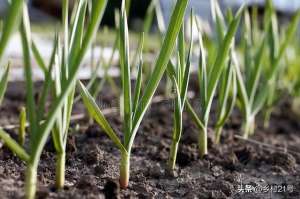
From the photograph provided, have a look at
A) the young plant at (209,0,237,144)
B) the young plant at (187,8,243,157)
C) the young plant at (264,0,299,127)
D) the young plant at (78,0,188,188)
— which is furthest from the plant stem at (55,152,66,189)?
the young plant at (264,0,299,127)

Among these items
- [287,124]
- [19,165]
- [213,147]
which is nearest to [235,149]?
[213,147]

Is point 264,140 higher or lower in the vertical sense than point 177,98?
lower

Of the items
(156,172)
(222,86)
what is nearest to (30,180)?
(156,172)

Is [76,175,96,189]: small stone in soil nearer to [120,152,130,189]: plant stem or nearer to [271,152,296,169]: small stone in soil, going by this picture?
[120,152,130,189]: plant stem

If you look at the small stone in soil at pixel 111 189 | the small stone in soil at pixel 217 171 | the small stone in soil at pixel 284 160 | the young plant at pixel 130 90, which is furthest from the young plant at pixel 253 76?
the small stone in soil at pixel 111 189

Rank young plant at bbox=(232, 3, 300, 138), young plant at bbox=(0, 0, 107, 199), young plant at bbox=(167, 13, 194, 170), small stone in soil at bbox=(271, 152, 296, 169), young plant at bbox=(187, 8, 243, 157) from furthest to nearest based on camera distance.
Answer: young plant at bbox=(232, 3, 300, 138)
small stone in soil at bbox=(271, 152, 296, 169)
young plant at bbox=(187, 8, 243, 157)
young plant at bbox=(167, 13, 194, 170)
young plant at bbox=(0, 0, 107, 199)

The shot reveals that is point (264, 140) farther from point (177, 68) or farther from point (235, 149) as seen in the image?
point (177, 68)
